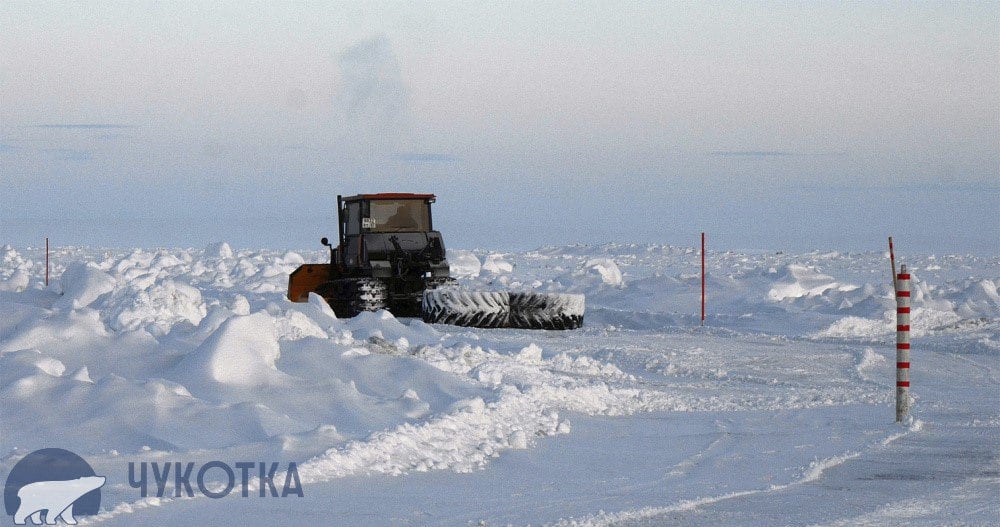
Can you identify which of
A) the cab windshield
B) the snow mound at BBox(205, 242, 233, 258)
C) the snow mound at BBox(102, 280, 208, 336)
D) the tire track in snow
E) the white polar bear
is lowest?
the tire track in snow

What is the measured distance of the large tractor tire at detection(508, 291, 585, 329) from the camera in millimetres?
20281

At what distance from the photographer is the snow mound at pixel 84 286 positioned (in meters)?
16.6

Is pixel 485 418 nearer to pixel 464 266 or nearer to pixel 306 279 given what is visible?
pixel 306 279

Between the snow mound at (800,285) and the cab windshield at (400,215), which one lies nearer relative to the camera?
the cab windshield at (400,215)

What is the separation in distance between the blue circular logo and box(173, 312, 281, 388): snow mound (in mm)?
2301

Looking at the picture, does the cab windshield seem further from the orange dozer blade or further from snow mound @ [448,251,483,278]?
snow mound @ [448,251,483,278]

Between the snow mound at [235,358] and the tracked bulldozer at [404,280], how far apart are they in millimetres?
9689

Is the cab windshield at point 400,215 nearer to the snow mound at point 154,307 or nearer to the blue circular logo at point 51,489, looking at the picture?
the snow mound at point 154,307

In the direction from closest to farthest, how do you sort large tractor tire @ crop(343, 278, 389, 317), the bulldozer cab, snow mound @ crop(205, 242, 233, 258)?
1. large tractor tire @ crop(343, 278, 389, 317)
2. the bulldozer cab
3. snow mound @ crop(205, 242, 233, 258)

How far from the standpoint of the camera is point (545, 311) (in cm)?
2036

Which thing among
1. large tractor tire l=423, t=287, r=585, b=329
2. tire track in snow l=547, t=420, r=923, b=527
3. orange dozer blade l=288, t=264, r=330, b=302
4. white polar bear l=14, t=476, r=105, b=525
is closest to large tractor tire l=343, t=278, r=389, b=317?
large tractor tire l=423, t=287, r=585, b=329

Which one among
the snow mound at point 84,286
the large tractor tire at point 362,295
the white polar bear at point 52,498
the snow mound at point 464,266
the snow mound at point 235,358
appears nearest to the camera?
the white polar bear at point 52,498

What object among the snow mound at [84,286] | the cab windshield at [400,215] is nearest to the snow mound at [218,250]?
the cab windshield at [400,215]

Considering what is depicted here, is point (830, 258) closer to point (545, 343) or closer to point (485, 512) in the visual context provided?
point (545, 343)
